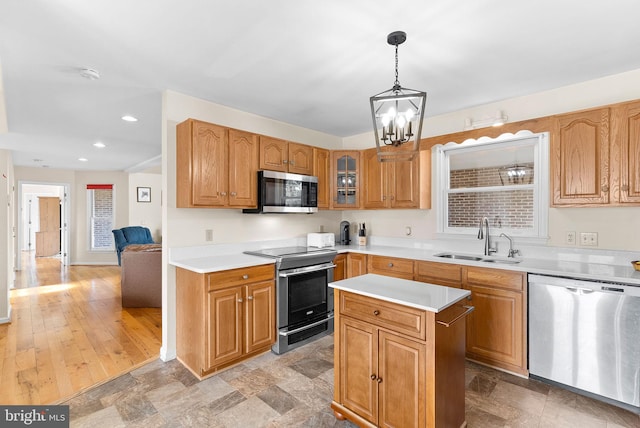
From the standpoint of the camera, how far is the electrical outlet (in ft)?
8.79

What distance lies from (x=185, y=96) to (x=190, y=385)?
2.55 meters

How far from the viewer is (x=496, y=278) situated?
2633 mm

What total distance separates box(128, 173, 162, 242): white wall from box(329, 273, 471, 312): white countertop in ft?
24.3

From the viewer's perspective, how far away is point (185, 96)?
118 inches

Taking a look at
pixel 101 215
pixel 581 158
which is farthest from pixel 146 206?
pixel 581 158

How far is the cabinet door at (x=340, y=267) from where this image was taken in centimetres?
363

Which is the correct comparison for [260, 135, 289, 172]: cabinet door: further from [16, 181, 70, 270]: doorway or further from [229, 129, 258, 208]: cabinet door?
[16, 181, 70, 270]: doorway

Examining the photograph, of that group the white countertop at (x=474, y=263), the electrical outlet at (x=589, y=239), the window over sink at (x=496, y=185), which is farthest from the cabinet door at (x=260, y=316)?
the electrical outlet at (x=589, y=239)

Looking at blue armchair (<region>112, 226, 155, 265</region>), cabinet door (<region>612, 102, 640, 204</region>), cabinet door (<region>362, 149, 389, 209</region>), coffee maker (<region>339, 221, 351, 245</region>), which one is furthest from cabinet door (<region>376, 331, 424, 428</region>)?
blue armchair (<region>112, 226, 155, 265</region>)

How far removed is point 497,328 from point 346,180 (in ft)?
7.67

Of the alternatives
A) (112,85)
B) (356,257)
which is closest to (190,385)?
(356,257)

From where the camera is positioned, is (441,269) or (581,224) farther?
(441,269)

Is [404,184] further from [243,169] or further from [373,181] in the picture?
[243,169]

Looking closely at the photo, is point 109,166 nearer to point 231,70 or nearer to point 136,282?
point 136,282
